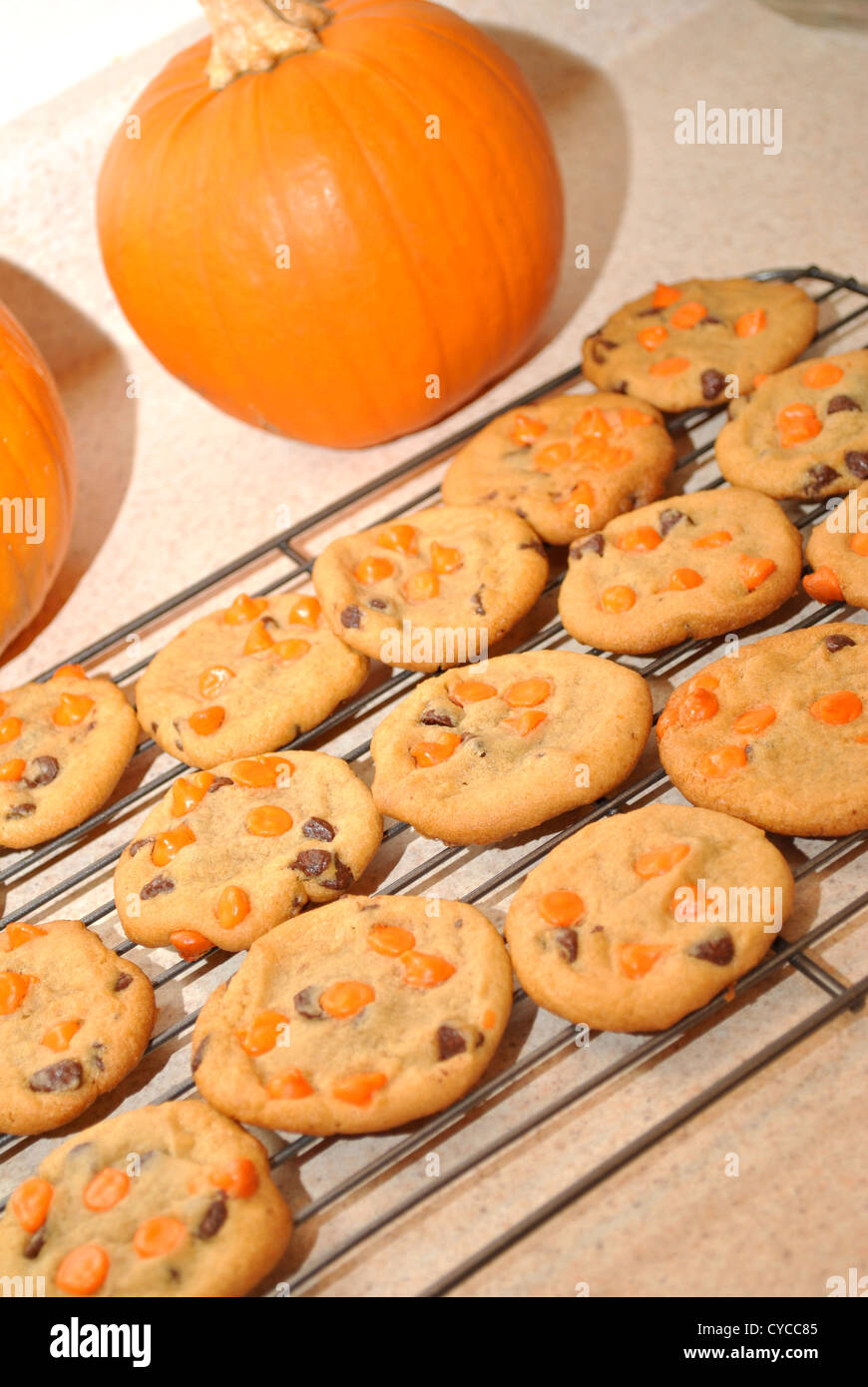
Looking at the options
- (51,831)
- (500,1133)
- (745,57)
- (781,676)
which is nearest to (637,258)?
(745,57)

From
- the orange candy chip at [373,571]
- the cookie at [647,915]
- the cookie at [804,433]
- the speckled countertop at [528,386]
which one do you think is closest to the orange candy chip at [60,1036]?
the speckled countertop at [528,386]

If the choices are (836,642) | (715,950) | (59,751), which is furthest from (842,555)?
(59,751)

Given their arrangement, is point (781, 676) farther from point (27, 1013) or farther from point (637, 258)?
point (637, 258)

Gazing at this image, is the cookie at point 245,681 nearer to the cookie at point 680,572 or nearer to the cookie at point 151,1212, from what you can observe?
the cookie at point 680,572

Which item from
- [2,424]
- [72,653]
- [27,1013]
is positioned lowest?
[27,1013]

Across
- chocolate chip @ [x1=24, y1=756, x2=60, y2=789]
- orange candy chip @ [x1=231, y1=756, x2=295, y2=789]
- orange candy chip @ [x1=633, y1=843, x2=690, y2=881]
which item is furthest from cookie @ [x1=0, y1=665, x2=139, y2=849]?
orange candy chip @ [x1=633, y1=843, x2=690, y2=881]

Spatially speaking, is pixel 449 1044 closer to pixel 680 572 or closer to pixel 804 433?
pixel 680 572
